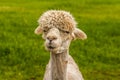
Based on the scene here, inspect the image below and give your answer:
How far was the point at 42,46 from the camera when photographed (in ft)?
35.4

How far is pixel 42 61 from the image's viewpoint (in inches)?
401

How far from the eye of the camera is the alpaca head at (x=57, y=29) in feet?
17.0

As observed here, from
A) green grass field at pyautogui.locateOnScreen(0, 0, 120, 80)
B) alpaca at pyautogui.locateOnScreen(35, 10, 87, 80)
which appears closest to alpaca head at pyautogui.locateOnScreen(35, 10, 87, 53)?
alpaca at pyautogui.locateOnScreen(35, 10, 87, 80)

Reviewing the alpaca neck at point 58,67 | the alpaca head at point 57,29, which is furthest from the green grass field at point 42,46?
the alpaca head at point 57,29

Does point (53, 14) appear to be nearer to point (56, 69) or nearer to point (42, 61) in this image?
point (56, 69)

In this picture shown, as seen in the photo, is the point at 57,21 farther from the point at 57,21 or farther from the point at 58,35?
the point at 58,35

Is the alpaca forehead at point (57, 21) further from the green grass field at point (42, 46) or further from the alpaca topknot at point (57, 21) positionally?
the green grass field at point (42, 46)

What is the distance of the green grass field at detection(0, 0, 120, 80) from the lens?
9.79 meters

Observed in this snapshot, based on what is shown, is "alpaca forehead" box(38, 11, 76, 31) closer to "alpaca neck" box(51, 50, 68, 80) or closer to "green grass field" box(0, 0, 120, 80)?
"alpaca neck" box(51, 50, 68, 80)

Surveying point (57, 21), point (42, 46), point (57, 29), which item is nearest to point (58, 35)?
point (57, 29)

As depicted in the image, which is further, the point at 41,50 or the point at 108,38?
the point at 108,38

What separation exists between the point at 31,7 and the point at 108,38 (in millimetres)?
5097

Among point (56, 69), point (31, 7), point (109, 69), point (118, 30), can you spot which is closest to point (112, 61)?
point (109, 69)

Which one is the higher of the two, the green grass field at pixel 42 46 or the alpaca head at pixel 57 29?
the alpaca head at pixel 57 29
